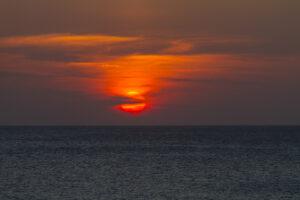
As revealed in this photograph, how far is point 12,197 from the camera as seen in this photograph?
48.0 m

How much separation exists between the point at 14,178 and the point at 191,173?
62.4 ft

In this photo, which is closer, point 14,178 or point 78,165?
point 14,178

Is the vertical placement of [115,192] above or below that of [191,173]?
below

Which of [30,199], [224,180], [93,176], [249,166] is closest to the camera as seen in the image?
[30,199]

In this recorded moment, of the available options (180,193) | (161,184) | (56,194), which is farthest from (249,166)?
(56,194)

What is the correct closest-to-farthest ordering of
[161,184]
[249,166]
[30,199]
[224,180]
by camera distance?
[30,199], [161,184], [224,180], [249,166]

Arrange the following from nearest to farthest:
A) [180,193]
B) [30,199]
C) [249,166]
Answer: [30,199], [180,193], [249,166]

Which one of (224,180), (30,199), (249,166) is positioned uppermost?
(249,166)

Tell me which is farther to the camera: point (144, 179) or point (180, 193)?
point (144, 179)

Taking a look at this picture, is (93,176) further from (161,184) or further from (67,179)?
(161,184)

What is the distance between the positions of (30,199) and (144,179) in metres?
17.4

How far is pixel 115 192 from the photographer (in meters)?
51.6

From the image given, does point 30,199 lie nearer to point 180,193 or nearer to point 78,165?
point 180,193

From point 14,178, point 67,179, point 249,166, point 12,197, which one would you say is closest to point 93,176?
point 67,179
